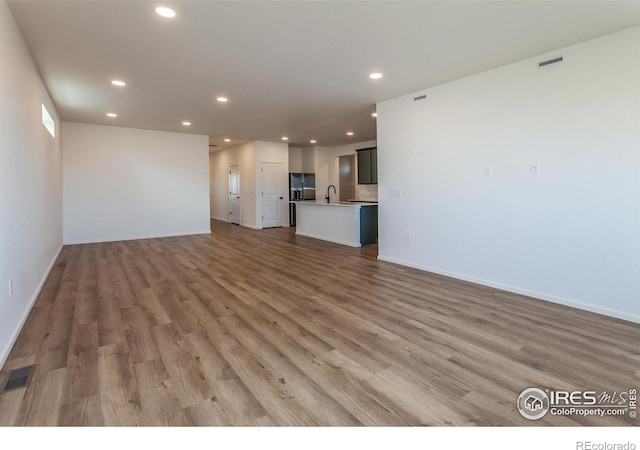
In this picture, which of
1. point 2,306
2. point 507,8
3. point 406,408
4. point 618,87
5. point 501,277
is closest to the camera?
point 406,408

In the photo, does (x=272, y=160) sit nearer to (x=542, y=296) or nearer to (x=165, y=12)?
(x=165, y=12)

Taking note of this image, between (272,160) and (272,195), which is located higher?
(272,160)

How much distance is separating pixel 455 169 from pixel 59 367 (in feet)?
14.9

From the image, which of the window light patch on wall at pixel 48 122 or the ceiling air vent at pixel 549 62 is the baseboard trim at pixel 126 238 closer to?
the window light patch on wall at pixel 48 122

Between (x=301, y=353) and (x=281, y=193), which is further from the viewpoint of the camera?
(x=281, y=193)

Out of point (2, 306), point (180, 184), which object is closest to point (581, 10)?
point (2, 306)

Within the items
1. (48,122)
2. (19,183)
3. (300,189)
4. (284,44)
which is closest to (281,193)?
(300,189)

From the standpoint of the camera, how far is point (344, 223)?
7.16 m

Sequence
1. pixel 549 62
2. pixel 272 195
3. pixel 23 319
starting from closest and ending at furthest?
pixel 23 319, pixel 549 62, pixel 272 195

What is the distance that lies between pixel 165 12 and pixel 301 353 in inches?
116

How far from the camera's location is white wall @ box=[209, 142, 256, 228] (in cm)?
980

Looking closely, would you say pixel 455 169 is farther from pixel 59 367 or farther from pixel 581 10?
pixel 59 367

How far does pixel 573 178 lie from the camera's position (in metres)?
3.25

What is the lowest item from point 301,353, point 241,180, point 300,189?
point 301,353
